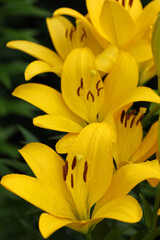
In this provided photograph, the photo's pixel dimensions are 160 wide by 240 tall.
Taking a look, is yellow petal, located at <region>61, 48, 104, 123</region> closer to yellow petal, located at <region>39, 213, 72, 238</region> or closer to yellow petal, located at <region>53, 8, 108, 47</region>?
yellow petal, located at <region>53, 8, 108, 47</region>

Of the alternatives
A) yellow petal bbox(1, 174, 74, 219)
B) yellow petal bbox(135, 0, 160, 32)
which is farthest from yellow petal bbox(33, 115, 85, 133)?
yellow petal bbox(135, 0, 160, 32)

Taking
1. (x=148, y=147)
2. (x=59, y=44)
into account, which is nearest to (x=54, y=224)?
(x=148, y=147)

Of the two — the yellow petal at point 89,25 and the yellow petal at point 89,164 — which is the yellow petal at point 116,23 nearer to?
the yellow petal at point 89,25

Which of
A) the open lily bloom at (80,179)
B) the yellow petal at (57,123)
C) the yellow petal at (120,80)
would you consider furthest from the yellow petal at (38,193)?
the yellow petal at (120,80)

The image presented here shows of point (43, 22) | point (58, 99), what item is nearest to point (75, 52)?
point (58, 99)

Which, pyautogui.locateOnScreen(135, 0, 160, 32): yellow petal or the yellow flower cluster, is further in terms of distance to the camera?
pyautogui.locateOnScreen(135, 0, 160, 32): yellow petal

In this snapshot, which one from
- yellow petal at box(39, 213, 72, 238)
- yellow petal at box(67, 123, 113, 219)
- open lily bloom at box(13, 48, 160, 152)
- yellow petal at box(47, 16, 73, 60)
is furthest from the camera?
yellow petal at box(47, 16, 73, 60)
